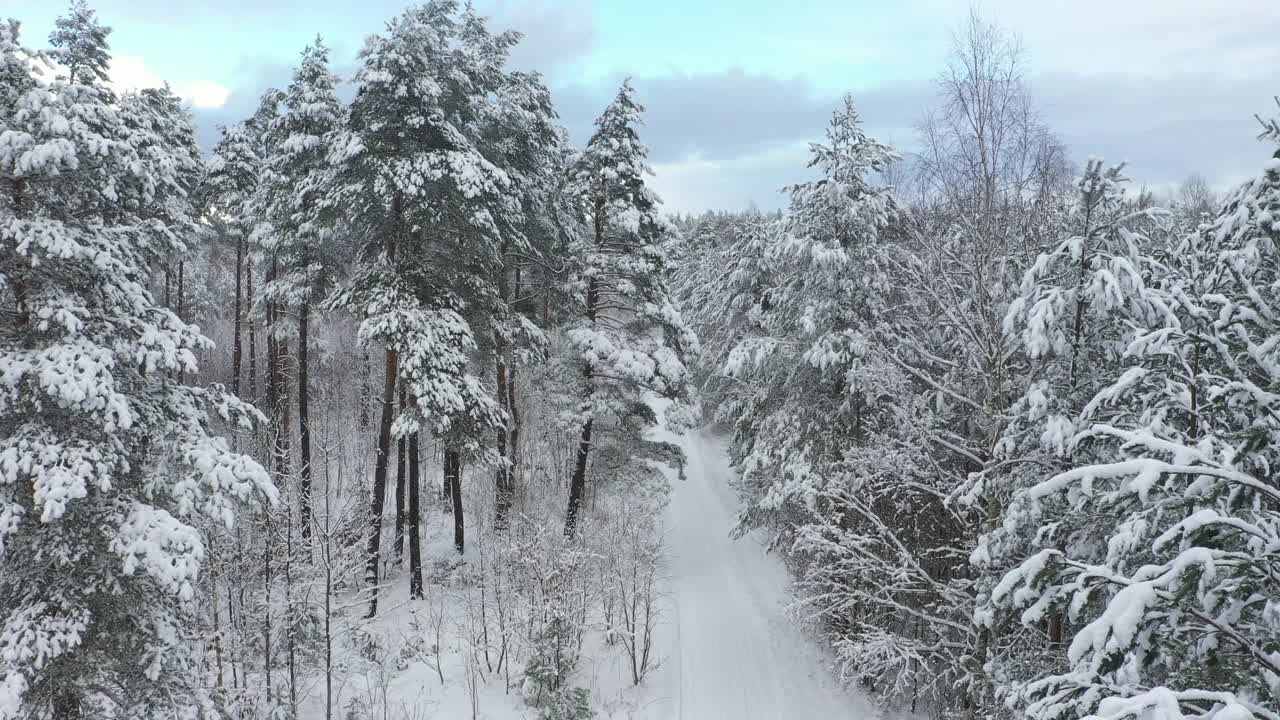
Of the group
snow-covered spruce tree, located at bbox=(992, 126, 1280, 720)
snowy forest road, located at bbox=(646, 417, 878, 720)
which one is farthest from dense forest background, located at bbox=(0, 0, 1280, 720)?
snowy forest road, located at bbox=(646, 417, 878, 720)

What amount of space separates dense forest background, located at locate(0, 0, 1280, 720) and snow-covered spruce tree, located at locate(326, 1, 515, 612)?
0.10m

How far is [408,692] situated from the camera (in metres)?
14.3

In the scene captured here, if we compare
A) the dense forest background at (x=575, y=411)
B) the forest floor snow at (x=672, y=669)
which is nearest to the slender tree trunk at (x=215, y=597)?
the dense forest background at (x=575, y=411)

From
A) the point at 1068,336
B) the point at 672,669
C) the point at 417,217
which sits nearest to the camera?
the point at 1068,336

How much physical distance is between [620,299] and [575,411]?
11.9 feet

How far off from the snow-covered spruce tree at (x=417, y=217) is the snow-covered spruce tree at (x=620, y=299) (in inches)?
130

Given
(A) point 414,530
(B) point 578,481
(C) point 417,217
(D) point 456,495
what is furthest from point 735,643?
(C) point 417,217

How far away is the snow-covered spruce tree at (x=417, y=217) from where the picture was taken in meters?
14.1

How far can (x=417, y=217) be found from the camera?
15.0m

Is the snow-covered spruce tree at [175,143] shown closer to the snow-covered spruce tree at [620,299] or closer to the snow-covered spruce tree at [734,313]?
the snow-covered spruce tree at [620,299]

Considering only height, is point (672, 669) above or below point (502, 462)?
below

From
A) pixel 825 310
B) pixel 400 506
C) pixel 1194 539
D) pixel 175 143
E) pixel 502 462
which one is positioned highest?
pixel 175 143

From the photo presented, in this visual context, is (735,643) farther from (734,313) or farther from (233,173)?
(233,173)

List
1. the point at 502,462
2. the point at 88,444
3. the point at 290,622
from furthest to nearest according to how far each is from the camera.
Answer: the point at 502,462
the point at 290,622
the point at 88,444
